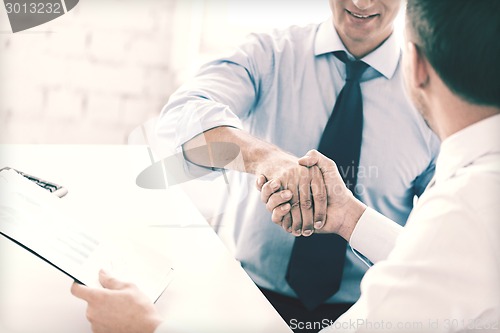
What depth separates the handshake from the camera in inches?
44.9

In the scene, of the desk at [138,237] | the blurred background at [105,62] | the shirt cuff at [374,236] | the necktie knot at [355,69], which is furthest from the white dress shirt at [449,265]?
the blurred background at [105,62]

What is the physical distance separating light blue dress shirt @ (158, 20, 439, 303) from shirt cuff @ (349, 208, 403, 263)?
200 millimetres

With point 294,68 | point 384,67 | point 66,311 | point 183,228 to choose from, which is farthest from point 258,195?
point 66,311

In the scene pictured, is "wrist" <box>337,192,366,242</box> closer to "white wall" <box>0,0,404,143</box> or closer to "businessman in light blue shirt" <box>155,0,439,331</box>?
"businessman in light blue shirt" <box>155,0,439,331</box>

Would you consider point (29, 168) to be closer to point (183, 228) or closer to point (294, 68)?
point (183, 228)

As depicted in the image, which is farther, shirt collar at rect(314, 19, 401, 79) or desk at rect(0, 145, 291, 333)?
shirt collar at rect(314, 19, 401, 79)

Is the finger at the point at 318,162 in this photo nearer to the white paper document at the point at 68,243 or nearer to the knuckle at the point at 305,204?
the knuckle at the point at 305,204

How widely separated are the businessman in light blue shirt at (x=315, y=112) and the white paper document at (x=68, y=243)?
0.38 m

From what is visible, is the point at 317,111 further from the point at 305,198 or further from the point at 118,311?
the point at 118,311

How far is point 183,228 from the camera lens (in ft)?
4.03

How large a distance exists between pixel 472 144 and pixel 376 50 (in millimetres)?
687

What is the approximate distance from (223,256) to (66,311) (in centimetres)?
35

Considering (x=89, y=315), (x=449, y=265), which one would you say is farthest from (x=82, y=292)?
(x=449, y=265)

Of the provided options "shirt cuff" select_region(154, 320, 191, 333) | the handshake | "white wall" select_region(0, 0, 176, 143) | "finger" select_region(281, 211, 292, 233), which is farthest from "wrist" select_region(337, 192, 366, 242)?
"white wall" select_region(0, 0, 176, 143)
